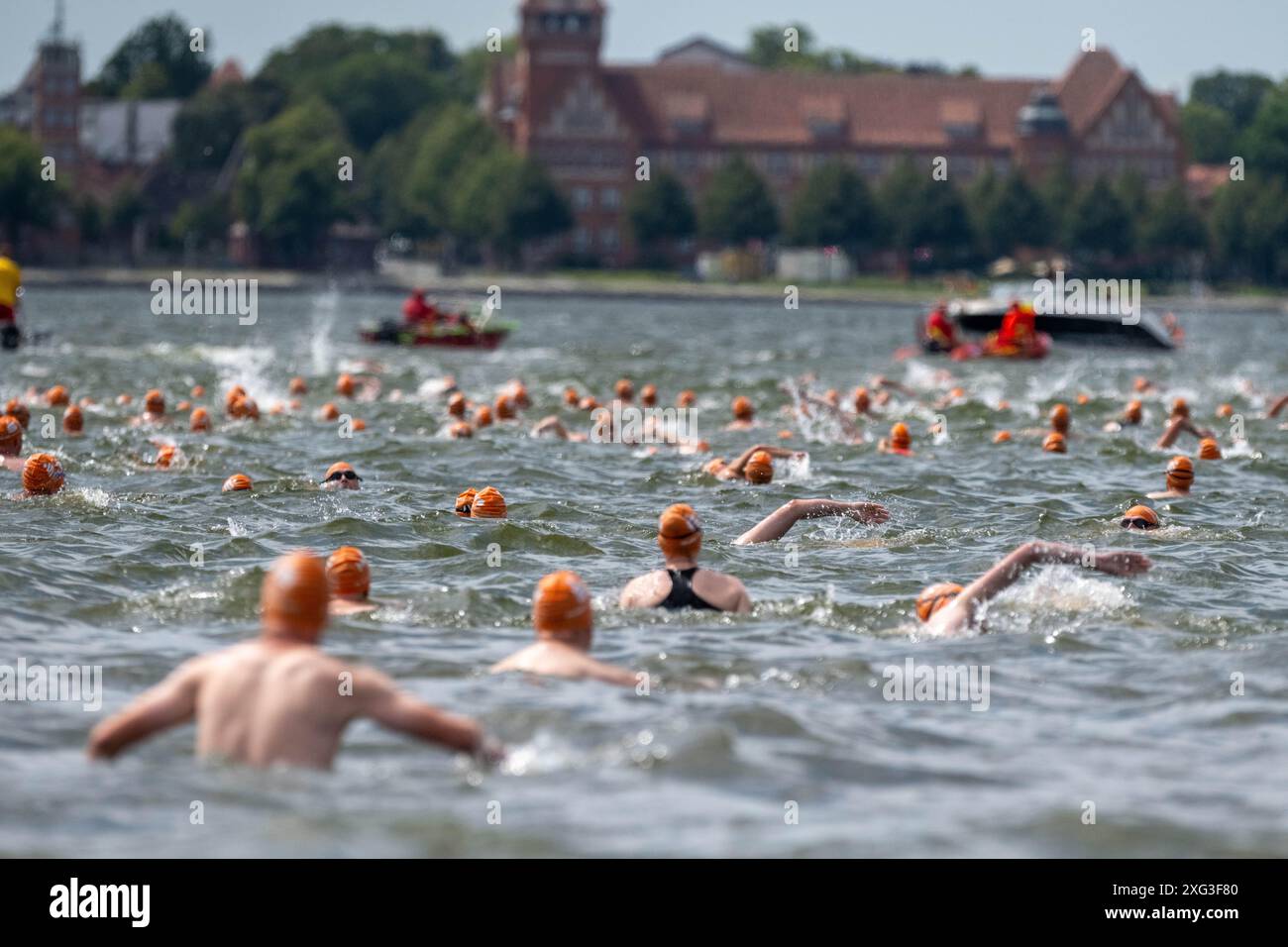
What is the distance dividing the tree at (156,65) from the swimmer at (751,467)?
150612mm

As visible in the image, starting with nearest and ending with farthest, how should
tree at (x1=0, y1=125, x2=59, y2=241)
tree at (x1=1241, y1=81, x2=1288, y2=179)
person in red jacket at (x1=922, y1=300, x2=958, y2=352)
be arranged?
person in red jacket at (x1=922, y1=300, x2=958, y2=352) → tree at (x1=0, y1=125, x2=59, y2=241) → tree at (x1=1241, y1=81, x2=1288, y2=179)

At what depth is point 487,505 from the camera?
59.8ft

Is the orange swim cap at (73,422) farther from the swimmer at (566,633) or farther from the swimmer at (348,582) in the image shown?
the swimmer at (566,633)

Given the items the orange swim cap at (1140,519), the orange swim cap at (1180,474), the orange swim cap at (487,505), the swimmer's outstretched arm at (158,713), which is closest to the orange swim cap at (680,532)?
the swimmer's outstretched arm at (158,713)

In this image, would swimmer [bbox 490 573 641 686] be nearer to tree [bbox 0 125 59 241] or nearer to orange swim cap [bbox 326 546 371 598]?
orange swim cap [bbox 326 546 371 598]

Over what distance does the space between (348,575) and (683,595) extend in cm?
206

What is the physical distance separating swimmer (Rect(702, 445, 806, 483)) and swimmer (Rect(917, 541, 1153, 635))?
6.66m

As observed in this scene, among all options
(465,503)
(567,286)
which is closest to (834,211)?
(567,286)

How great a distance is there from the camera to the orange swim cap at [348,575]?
531 inches

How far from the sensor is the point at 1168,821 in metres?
9.28

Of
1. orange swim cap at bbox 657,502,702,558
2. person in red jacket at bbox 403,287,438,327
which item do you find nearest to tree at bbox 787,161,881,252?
person in red jacket at bbox 403,287,438,327

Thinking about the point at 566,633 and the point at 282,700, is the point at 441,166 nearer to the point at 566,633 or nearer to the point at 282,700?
the point at 566,633

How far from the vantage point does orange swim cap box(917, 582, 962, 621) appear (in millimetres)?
13422

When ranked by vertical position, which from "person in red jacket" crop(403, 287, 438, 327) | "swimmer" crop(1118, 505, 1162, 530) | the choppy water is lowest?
the choppy water
